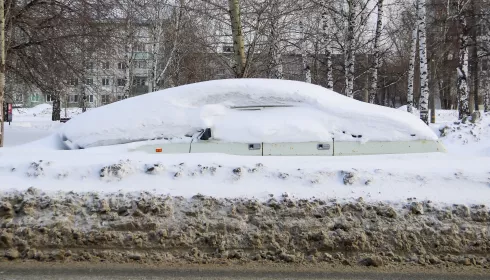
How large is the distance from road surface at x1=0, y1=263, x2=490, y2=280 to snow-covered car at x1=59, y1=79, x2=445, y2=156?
178 centimetres

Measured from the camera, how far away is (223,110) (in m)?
5.52

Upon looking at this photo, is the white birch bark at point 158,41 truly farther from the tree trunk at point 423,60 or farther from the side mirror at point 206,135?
the side mirror at point 206,135

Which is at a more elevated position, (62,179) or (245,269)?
(62,179)

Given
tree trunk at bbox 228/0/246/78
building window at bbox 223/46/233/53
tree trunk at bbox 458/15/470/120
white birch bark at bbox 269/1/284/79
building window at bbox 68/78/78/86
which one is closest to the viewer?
tree trunk at bbox 228/0/246/78

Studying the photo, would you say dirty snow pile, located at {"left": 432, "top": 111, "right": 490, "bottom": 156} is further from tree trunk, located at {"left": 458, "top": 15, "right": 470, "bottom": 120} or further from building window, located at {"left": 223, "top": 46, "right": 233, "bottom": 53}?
building window, located at {"left": 223, "top": 46, "right": 233, "bottom": 53}

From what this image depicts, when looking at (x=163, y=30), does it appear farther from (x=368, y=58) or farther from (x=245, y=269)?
(x=245, y=269)

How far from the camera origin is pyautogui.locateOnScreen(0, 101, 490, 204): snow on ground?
14.5 ft

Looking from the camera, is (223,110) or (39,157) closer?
(39,157)

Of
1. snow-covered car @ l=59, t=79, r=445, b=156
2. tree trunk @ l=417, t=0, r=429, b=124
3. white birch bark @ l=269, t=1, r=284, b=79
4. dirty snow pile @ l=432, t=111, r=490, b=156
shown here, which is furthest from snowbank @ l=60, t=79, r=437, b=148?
tree trunk @ l=417, t=0, r=429, b=124

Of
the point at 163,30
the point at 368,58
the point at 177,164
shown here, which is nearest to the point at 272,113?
the point at 177,164

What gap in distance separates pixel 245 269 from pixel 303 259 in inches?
21.6

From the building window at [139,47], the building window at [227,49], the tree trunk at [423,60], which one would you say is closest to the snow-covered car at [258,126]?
the building window at [227,49]

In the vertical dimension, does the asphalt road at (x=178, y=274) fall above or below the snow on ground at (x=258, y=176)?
below

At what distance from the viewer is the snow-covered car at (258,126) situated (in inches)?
208
